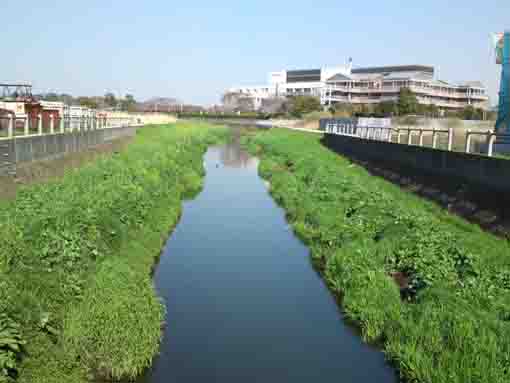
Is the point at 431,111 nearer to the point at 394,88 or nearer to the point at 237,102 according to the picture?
the point at 394,88

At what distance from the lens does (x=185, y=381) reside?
299 inches

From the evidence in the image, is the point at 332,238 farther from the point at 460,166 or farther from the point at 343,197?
the point at 460,166

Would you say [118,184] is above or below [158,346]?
above

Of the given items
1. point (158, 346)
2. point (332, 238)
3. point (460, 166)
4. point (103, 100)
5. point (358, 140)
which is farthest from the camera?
point (103, 100)

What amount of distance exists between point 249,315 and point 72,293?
339cm

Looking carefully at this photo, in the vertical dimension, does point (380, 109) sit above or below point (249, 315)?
above

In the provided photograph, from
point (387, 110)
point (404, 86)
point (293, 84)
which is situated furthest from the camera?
point (293, 84)

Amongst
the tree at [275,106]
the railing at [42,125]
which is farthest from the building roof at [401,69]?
the railing at [42,125]

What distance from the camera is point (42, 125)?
21750 millimetres

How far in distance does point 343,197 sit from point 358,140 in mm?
15293

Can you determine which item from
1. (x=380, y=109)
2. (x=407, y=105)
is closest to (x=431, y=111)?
(x=407, y=105)

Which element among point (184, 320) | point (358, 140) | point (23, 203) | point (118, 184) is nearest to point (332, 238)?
point (184, 320)

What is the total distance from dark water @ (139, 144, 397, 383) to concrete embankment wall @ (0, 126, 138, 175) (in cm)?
486

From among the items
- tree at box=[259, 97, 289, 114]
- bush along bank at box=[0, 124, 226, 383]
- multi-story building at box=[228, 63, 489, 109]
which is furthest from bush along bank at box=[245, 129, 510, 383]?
tree at box=[259, 97, 289, 114]
